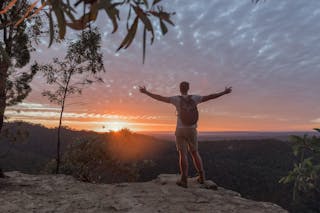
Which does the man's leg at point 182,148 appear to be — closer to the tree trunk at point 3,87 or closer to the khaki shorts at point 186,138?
the khaki shorts at point 186,138

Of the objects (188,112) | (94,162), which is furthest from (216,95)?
(94,162)

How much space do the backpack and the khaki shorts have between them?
0.62 ft

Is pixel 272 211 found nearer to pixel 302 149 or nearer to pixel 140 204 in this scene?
pixel 302 149

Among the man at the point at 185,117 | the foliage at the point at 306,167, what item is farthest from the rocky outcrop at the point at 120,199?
the foliage at the point at 306,167

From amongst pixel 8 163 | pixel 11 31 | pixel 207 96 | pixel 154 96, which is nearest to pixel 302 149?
pixel 207 96

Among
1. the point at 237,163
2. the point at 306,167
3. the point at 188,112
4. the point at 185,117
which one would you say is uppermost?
the point at 188,112

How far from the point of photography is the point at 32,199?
6.39 m

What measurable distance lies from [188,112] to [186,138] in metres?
0.68

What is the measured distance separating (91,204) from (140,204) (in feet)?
3.44

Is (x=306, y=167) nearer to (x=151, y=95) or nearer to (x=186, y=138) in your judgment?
(x=186, y=138)

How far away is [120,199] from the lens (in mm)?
→ 6344

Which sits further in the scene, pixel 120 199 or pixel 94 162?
pixel 94 162

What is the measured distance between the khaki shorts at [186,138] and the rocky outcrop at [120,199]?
1.07m

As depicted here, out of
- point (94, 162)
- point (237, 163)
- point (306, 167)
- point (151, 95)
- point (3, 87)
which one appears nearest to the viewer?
point (306, 167)
